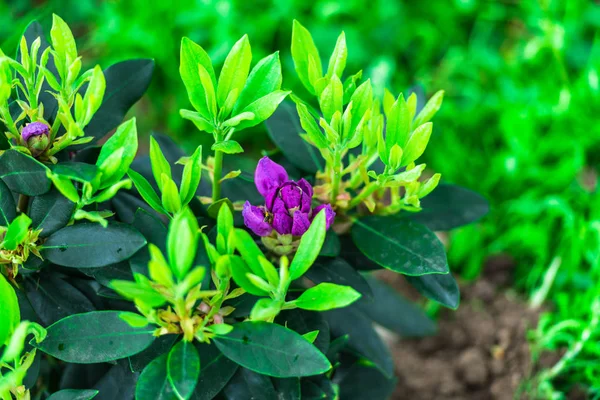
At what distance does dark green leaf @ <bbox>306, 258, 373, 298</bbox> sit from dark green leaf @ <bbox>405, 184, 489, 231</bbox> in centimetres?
18

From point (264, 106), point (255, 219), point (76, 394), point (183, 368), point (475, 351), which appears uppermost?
point (264, 106)

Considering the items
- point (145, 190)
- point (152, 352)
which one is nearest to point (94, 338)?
point (152, 352)

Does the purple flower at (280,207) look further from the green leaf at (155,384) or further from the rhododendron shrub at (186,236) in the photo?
the green leaf at (155,384)

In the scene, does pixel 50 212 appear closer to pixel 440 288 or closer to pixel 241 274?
pixel 241 274

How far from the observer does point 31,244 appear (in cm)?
73

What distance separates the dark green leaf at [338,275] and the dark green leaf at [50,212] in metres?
0.30

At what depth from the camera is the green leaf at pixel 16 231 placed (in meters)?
0.66

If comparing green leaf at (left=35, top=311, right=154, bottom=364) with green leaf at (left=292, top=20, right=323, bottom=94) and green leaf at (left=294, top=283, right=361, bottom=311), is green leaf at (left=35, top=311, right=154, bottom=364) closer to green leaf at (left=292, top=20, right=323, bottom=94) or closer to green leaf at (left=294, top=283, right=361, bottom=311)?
green leaf at (left=294, top=283, right=361, bottom=311)

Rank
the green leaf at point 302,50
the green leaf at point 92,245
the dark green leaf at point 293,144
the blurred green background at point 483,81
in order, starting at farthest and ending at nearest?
the blurred green background at point 483,81, the dark green leaf at point 293,144, the green leaf at point 302,50, the green leaf at point 92,245

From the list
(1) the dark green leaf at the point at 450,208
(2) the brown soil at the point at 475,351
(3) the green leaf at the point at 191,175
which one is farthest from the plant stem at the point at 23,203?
(2) the brown soil at the point at 475,351

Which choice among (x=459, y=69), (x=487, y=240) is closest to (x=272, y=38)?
(x=459, y=69)

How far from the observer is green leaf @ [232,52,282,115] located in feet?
2.45

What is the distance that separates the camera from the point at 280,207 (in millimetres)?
741

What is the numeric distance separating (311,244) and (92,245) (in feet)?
0.82
